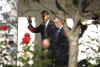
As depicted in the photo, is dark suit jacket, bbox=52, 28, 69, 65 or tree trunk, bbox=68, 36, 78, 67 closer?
tree trunk, bbox=68, 36, 78, 67

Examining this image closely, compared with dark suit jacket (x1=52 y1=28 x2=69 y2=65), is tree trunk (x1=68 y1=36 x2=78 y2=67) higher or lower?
lower

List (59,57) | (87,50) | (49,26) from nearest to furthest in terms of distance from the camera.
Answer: (49,26) < (87,50) < (59,57)

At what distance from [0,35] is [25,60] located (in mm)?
2874

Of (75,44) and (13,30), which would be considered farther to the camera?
(13,30)

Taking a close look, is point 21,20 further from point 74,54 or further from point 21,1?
point 74,54

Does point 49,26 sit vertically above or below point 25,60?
above

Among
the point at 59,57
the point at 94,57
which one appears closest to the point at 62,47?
the point at 59,57

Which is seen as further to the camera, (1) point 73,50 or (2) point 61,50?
(2) point 61,50

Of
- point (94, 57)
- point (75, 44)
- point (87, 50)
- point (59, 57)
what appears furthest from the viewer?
point (59, 57)

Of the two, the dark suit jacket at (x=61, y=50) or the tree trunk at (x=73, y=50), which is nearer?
the tree trunk at (x=73, y=50)

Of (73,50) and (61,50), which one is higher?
(61,50)

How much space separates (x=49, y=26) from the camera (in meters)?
6.50

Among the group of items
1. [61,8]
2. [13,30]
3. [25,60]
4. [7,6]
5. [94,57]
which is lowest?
[25,60]

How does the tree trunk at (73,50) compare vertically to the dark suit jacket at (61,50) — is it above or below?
below
